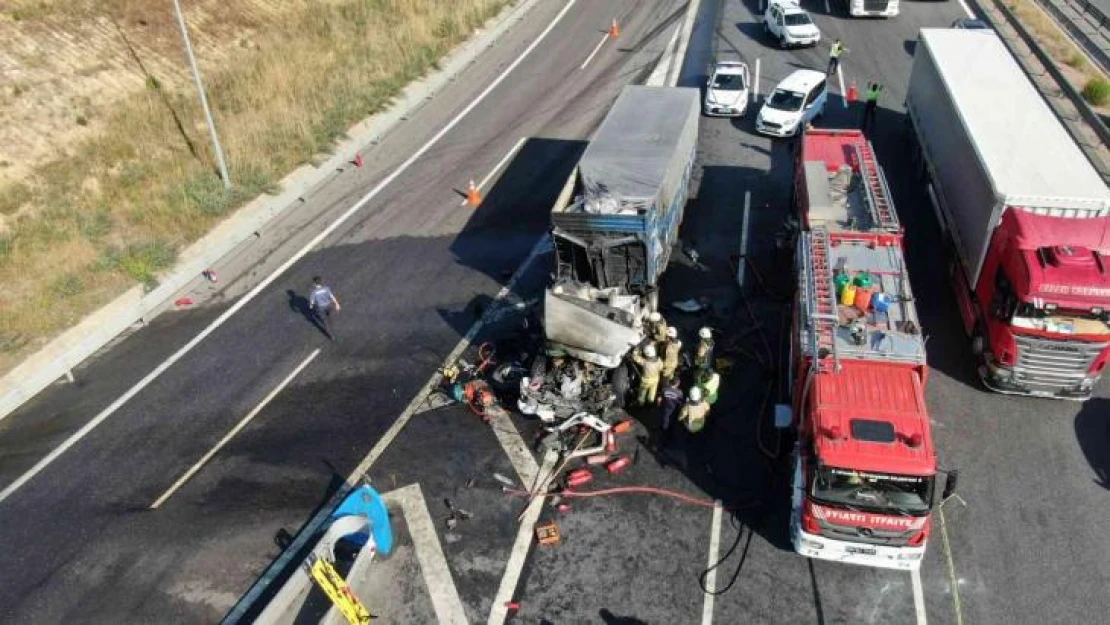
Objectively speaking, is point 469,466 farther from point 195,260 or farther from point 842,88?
point 842,88

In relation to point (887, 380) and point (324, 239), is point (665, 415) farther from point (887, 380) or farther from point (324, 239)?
point (324, 239)

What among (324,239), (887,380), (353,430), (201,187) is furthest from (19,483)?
(887,380)

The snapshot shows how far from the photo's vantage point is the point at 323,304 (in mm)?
18812

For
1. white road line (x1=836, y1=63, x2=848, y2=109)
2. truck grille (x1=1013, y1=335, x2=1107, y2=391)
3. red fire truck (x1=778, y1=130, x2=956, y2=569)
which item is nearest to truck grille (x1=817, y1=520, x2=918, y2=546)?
red fire truck (x1=778, y1=130, x2=956, y2=569)

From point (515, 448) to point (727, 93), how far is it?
18.1m

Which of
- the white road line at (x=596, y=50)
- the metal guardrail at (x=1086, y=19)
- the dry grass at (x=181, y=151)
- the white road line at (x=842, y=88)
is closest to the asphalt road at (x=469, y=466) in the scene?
the dry grass at (x=181, y=151)

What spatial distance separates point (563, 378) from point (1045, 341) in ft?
31.6

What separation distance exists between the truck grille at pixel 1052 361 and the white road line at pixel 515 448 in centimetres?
1016

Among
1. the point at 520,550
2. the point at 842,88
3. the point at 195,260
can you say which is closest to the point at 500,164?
the point at 195,260

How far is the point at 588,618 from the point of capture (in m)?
12.5

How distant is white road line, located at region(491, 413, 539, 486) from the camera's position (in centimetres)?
1520

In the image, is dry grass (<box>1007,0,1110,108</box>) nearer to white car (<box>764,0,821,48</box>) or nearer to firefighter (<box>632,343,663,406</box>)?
white car (<box>764,0,821,48</box>)

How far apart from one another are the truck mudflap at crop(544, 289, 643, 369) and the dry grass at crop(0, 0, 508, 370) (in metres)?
13.2

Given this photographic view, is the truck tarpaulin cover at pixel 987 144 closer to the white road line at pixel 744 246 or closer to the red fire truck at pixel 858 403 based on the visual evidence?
the red fire truck at pixel 858 403
